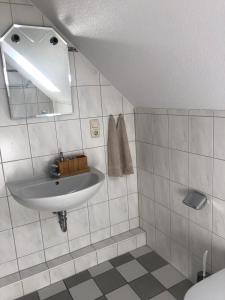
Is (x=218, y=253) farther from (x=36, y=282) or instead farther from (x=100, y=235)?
(x=36, y=282)

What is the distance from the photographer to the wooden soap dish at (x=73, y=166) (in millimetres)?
1925

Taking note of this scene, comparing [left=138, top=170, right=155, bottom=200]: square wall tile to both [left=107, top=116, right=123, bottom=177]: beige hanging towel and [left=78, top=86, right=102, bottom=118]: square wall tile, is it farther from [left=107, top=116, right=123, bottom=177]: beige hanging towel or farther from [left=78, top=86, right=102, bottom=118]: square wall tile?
[left=78, top=86, right=102, bottom=118]: square wall tile

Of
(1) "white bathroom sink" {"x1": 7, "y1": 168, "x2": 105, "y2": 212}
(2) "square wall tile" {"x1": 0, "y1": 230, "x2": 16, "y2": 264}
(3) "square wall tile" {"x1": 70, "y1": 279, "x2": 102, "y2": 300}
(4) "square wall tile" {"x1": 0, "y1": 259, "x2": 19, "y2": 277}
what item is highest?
(1) "white bathroom sink" {"x1": 7, "y1": 168, "x2": 105, "y2": 212}

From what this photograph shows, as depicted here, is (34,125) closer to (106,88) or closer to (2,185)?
(2,185)

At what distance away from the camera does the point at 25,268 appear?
2020mm

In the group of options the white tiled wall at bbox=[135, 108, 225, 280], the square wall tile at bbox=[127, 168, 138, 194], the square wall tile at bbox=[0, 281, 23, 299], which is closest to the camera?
the white tiled wall at bbox=[135, 108, 225, 280]

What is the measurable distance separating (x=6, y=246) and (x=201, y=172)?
58.2 inches

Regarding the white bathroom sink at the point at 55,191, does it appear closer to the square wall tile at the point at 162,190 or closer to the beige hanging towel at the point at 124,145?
the beige hanging towel at the point at 124,145

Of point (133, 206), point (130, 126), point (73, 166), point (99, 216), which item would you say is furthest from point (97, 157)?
point (133, 206)

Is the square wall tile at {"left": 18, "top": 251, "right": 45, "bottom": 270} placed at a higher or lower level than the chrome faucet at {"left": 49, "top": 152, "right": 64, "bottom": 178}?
lower

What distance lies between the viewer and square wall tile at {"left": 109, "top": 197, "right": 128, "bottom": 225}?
2338 millimetres

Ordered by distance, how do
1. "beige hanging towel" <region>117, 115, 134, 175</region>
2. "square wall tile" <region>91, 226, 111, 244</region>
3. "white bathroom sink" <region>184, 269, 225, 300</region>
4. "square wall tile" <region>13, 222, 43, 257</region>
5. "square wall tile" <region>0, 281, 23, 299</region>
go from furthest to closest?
"square wall tile" <region>91, 226, 111, 244</region>, "beige hanging towel" <region>117, 115, 134, 175</region>, "square wall tile" <region>13, 222, 43, 257</region>, "square wall tile" <region>0, 281, 23, 299</region>, "white bathroom sink" <region>184, 269, 225, 300</region>

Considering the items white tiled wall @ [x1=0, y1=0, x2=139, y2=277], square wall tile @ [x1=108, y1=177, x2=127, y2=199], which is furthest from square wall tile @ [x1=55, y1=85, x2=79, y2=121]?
square wall tile @ [x1=108, y1=177, x2=127, y2=199]

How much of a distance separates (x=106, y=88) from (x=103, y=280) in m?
1.51
